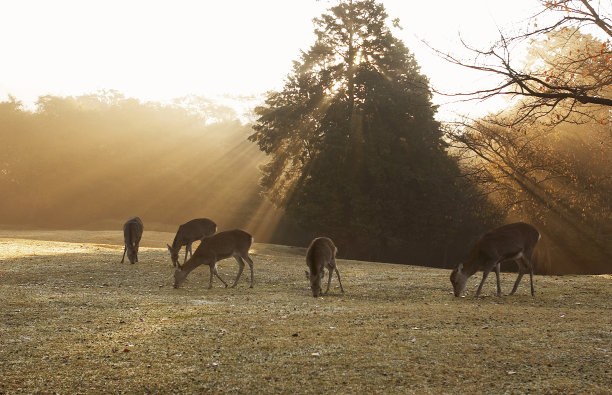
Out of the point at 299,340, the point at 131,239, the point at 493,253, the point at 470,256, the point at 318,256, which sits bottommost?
the point at 299,340

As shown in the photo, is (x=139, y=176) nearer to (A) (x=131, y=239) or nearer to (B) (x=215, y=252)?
(A) (x=131, y=239)

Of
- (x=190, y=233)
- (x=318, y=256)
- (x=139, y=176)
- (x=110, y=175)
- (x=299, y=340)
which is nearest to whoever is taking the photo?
(x=299, y=340)

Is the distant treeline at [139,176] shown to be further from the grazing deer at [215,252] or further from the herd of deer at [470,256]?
the herd of deer at [470,256]

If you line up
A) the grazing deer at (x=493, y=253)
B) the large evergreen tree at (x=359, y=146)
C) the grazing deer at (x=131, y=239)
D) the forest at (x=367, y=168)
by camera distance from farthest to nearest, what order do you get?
the large evergreen tree at (x=359, y=146) < the forest at (x=367, y=168) < the grazing deer at (x=131, y=239) < the grazing deer at (x=493, y=253)

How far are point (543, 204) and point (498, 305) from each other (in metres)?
16.2

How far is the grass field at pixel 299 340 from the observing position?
20.9 feet

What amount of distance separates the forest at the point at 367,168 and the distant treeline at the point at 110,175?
15 centimetres

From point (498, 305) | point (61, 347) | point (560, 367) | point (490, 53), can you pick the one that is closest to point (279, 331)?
point (61, 347)

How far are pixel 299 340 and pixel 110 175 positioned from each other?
5385 centimetres

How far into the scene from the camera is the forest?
83.0 ft

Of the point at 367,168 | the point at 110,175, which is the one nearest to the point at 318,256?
the point at 367,168

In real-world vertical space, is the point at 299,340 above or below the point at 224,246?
below

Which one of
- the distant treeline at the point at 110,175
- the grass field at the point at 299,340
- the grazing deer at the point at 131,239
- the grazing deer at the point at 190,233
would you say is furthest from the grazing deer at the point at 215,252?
A: the distant treeline at the point at 110,175

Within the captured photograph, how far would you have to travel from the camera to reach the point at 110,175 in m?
57.8
